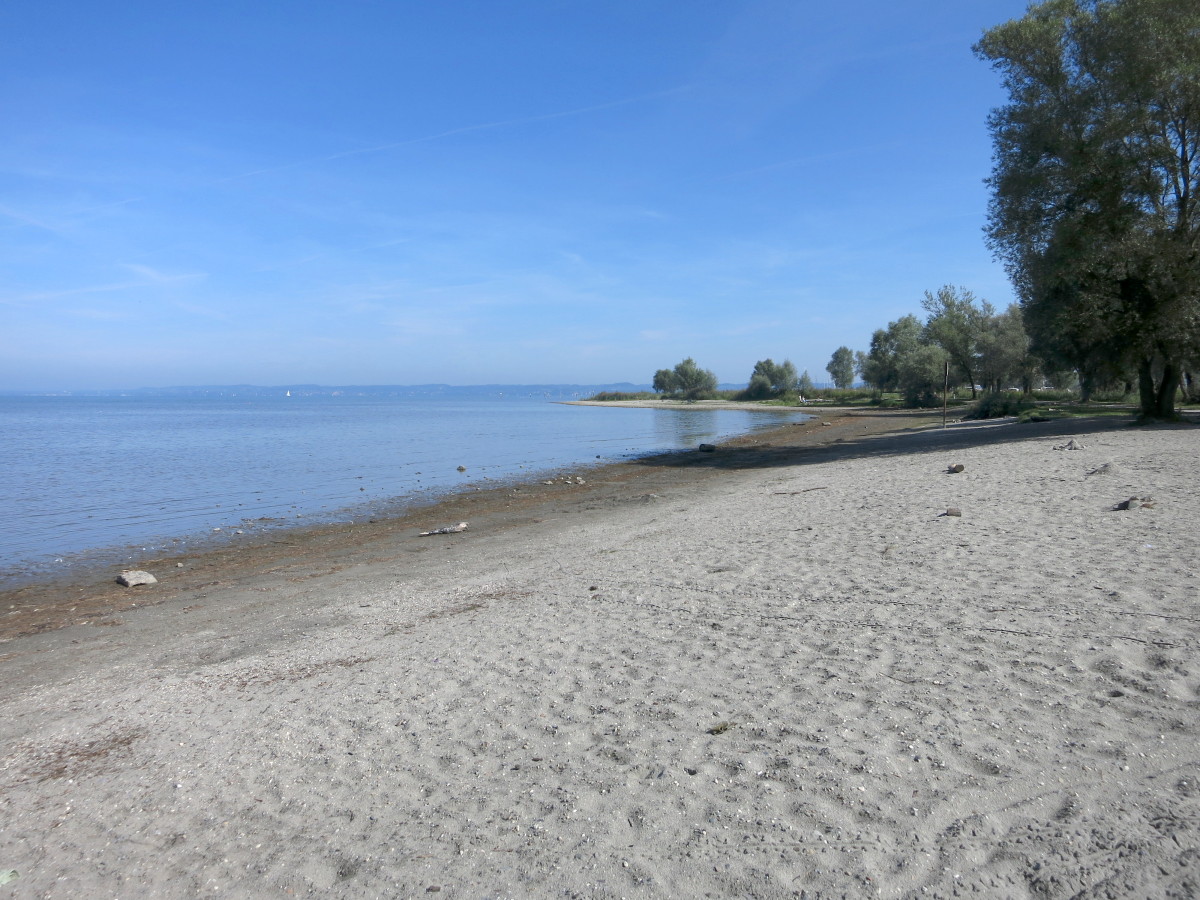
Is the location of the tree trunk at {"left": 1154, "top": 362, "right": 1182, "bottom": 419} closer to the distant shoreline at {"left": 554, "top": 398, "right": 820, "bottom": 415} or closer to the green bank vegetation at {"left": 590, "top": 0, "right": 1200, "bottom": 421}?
the green bank vegetation at {"left": 590, "top": 0, "right": 1200, "bottom": 421}

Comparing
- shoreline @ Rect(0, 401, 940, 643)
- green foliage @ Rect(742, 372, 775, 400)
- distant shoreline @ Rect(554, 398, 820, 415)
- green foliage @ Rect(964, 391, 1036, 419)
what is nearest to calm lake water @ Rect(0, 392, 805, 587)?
shoreline @ Rect(0, 401, 940, 643)

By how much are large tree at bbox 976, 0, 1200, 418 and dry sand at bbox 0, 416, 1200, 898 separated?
12.9 metres

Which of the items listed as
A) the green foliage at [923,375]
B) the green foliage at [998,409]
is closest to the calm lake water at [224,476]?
the green foliage at [998,409]

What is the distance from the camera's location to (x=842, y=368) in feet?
378

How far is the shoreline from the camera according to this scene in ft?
33.9

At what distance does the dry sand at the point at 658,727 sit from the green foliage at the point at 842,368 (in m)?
110

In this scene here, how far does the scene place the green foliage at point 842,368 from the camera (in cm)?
11444

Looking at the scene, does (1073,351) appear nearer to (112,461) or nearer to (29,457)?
(112,461)

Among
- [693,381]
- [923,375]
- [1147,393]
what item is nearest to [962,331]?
[923,375]

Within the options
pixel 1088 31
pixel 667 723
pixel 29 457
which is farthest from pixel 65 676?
pixel 29 457

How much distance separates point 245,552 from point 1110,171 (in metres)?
23.7

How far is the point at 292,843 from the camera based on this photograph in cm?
402

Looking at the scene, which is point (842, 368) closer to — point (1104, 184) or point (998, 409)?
point (998, 409)

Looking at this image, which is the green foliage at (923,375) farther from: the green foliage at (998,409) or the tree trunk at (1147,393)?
the tree trunk at (1147,393)
